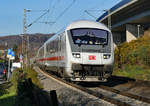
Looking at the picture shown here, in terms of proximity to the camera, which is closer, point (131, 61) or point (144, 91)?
point (144, 91)

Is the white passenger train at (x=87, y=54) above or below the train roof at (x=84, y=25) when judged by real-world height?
below

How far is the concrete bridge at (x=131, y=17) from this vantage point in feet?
101

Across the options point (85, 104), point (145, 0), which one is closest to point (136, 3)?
point (145, 0)

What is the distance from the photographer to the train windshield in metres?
12.0

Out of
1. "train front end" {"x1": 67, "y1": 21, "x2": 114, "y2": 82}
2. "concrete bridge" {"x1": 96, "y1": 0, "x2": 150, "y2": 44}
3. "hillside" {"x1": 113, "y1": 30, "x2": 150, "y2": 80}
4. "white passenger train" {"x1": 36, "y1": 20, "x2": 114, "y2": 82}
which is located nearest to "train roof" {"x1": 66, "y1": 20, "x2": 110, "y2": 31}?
"white passenger train" {"x1": 36, "y1": 20, "x2": 114, "y2": 82}

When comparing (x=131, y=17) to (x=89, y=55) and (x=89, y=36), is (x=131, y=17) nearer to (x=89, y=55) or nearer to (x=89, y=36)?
(x=89, y=36)

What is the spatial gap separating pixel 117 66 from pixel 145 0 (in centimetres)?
990

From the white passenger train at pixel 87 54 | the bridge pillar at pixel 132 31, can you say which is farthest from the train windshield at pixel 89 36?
the bridge pillar at pixel 132 31

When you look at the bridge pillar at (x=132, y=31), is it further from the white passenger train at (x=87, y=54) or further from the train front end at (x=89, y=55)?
the train front end at (x=89, y=55)

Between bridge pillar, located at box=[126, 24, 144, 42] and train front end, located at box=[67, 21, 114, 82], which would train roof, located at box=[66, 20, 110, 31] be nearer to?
train front end, located at box=[67, 21, 114, 82]

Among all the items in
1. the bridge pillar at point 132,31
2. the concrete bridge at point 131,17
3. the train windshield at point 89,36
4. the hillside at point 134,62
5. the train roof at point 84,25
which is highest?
the concrete bridge at point 131,17

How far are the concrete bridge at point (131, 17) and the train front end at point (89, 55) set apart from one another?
1647 cm

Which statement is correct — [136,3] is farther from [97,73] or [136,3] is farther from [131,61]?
[97,73]

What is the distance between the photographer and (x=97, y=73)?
1163cm
